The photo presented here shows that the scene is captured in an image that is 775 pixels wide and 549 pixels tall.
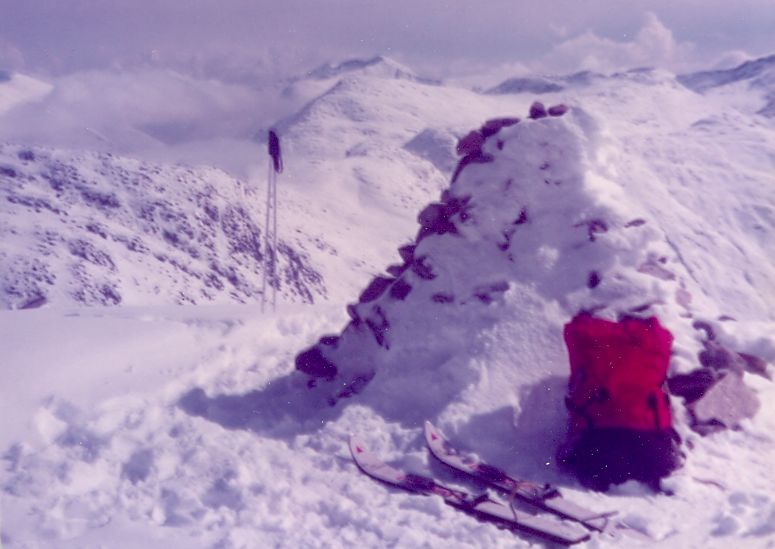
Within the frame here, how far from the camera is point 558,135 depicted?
11.2m

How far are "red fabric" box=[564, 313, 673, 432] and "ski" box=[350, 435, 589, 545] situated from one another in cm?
159

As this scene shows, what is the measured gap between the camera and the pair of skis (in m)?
6.86

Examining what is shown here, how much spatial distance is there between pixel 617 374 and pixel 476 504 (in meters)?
2.32

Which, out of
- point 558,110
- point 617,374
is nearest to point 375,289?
point 558,110

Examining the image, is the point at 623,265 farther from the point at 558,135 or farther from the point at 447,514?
the point at 447,514

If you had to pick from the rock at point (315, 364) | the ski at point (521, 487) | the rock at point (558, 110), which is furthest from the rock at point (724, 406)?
the rock at point (315, 364)

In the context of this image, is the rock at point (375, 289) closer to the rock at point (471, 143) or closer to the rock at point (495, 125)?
the rock at point (471, 143)

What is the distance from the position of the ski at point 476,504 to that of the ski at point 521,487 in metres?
0.19

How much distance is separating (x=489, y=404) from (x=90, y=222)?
85746mm

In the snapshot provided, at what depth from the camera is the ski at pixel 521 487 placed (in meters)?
7.07

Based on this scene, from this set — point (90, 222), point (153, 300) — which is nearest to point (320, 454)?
point (153, 300)

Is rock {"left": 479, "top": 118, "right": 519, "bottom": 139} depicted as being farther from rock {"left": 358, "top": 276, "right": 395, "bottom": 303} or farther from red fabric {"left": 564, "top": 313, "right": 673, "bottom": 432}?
red fabric {"left": 564, "top": 313, "right": 673, "bottom": 432}

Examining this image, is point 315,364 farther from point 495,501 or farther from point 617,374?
point 617,374

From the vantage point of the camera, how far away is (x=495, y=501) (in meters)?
7.32
